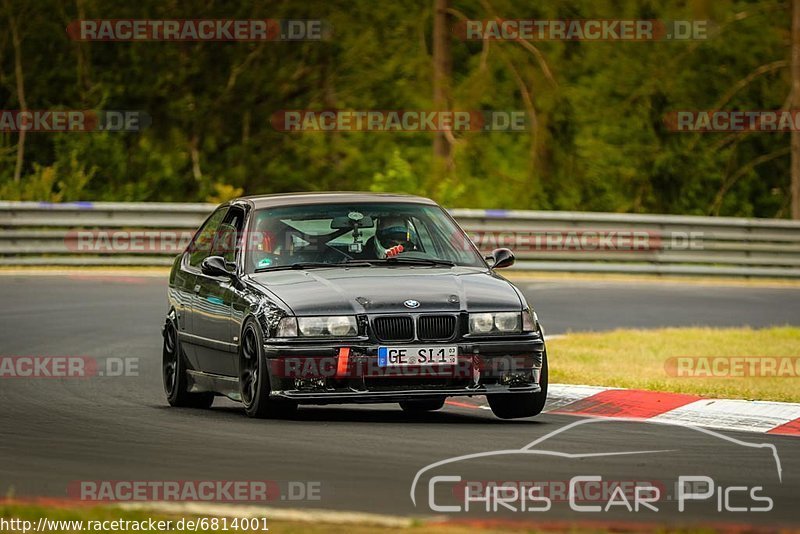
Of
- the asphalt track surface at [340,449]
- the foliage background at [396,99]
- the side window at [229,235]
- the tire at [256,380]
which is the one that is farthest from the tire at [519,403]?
the foliage background at [396,99]

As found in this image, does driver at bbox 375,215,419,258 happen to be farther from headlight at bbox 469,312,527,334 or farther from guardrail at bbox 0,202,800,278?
guardrail at bbox 0,202,800,278

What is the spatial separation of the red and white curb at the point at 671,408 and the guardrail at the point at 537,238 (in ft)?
43.8

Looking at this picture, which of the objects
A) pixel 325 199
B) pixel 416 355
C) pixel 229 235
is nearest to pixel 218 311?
pixel 229 235

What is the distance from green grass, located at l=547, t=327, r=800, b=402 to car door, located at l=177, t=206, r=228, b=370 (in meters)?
3.00

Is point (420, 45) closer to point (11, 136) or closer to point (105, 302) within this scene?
point (11, 136)

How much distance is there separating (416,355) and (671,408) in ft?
7.79

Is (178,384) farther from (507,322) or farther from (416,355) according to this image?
(507,322)

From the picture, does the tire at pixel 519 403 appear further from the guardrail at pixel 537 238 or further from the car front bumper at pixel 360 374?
the guardrail at pixel 537 238

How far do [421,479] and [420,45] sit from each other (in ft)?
102

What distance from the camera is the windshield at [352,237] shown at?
1230cm

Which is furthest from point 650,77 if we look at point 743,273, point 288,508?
point 288,508

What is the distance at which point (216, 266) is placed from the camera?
12289 mm

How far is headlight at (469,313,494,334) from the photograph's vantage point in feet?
37.1

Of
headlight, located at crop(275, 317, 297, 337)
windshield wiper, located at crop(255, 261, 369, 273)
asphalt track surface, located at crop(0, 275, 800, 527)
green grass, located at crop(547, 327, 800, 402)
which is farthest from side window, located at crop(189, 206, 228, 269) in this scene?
green grass, located at crop(547, 327, 800, 402)
